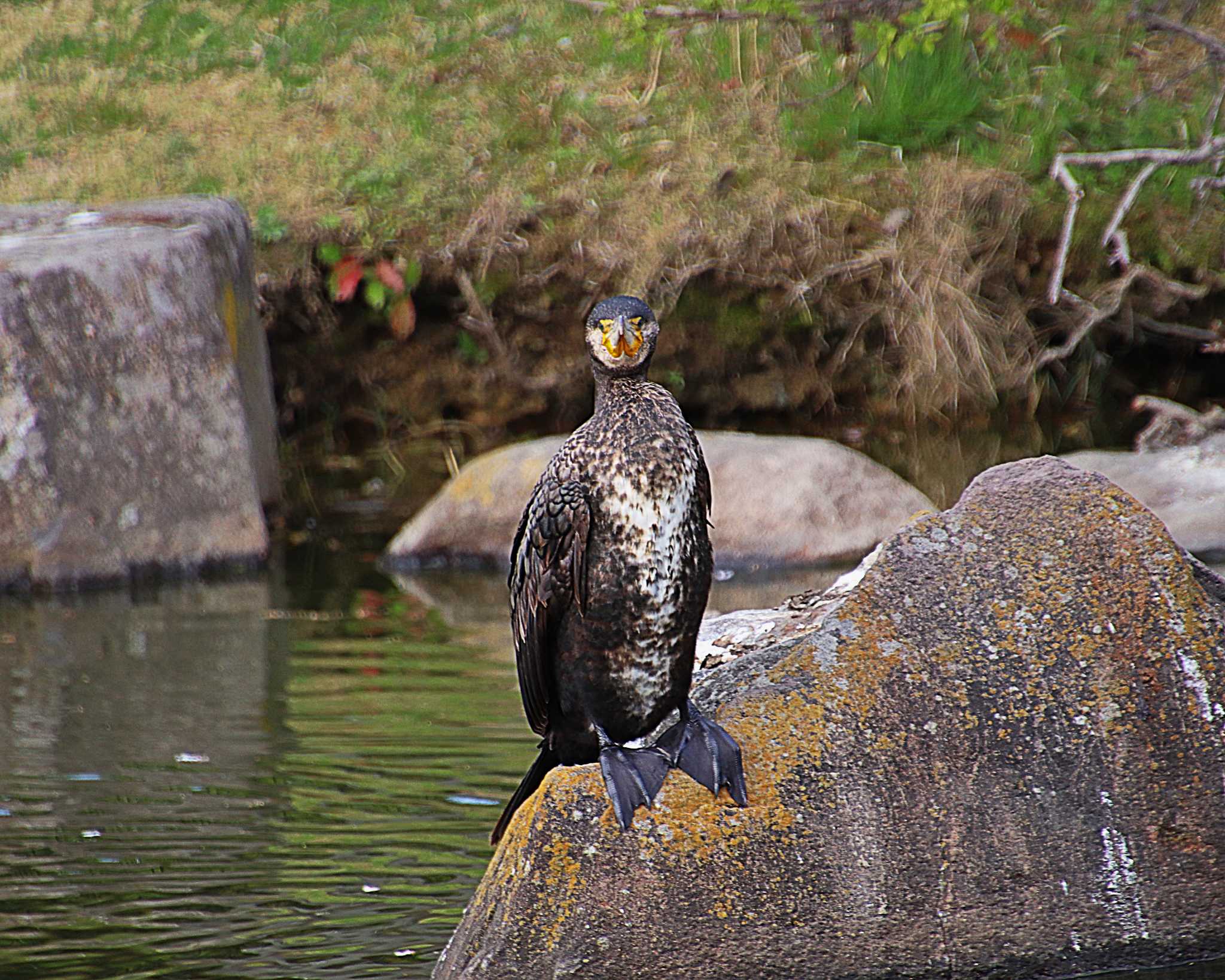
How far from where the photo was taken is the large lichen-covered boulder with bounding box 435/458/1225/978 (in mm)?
3129

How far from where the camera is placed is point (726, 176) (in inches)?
376

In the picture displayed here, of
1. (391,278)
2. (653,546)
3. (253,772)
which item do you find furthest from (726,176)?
(653,546)

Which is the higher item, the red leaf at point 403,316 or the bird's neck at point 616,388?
the bird's neck at point 616,388

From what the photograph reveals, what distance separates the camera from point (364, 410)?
32.1 feet

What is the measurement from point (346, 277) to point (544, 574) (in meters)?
6.34

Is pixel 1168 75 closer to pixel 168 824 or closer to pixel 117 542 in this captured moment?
pixel 117 542

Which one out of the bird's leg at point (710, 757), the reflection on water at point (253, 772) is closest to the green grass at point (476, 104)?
the reflection on water at point (253, 772)

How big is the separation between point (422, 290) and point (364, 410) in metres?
0.76

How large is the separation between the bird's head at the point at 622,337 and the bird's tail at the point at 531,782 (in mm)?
852

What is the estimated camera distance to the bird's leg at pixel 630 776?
3.13 metres

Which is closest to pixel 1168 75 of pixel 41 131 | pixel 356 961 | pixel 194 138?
pixel 194 138

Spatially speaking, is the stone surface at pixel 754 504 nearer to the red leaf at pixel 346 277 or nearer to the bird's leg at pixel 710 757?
the red leaf at pixel 346 277

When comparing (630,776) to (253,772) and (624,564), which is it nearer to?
(624,564)

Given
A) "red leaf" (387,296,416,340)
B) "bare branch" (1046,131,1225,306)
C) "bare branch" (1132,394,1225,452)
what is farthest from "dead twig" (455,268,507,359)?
"bare branch" (1132,394,1225,452)
